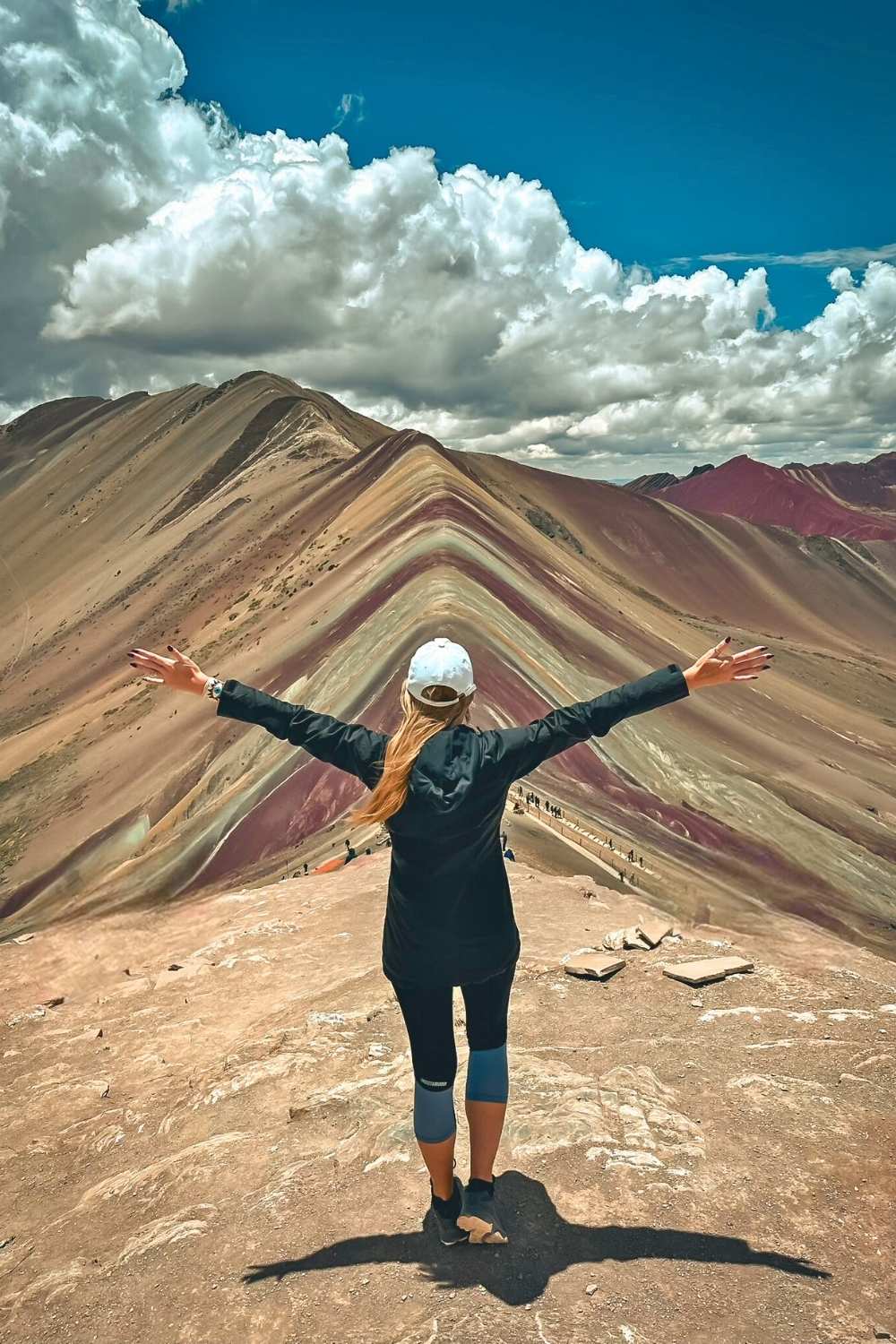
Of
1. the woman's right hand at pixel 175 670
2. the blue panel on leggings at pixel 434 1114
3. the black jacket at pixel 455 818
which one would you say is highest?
the woman's right hand at pixel 175 670

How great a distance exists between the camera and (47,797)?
1211 inches

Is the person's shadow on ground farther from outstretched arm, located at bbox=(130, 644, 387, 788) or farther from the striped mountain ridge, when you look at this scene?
the striped mountain ridge

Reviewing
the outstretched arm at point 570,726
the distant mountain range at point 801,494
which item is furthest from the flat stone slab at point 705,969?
the distant mountain range at point 801,494

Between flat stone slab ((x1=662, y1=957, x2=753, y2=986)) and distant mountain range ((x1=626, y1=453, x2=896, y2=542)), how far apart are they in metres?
157

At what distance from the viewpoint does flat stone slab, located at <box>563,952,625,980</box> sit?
7.41m

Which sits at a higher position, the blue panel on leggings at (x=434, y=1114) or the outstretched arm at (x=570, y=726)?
the outstretched arm at (x=570, y=726)

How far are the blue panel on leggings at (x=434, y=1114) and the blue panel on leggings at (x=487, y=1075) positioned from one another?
0.37 ft

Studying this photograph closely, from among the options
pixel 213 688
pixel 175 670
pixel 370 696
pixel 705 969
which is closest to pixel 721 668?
pixel 213 688

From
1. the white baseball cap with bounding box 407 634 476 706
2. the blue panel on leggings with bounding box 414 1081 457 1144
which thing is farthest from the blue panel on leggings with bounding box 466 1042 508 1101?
the white baseball cap with bounding box 407 634 476 706

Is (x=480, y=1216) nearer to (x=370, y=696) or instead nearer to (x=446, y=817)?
(x=446, y=817)

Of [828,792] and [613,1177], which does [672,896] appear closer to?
[613,1177]

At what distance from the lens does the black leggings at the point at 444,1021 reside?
348 centimetres

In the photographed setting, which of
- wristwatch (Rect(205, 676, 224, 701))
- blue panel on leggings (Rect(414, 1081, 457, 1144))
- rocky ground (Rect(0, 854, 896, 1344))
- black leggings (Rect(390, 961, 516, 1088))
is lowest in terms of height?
rocky ground (Rect(0, 854, 896, 1344))

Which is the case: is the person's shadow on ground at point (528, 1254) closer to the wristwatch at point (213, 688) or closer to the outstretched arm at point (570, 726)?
the outstretched arm at point (570, 726)
